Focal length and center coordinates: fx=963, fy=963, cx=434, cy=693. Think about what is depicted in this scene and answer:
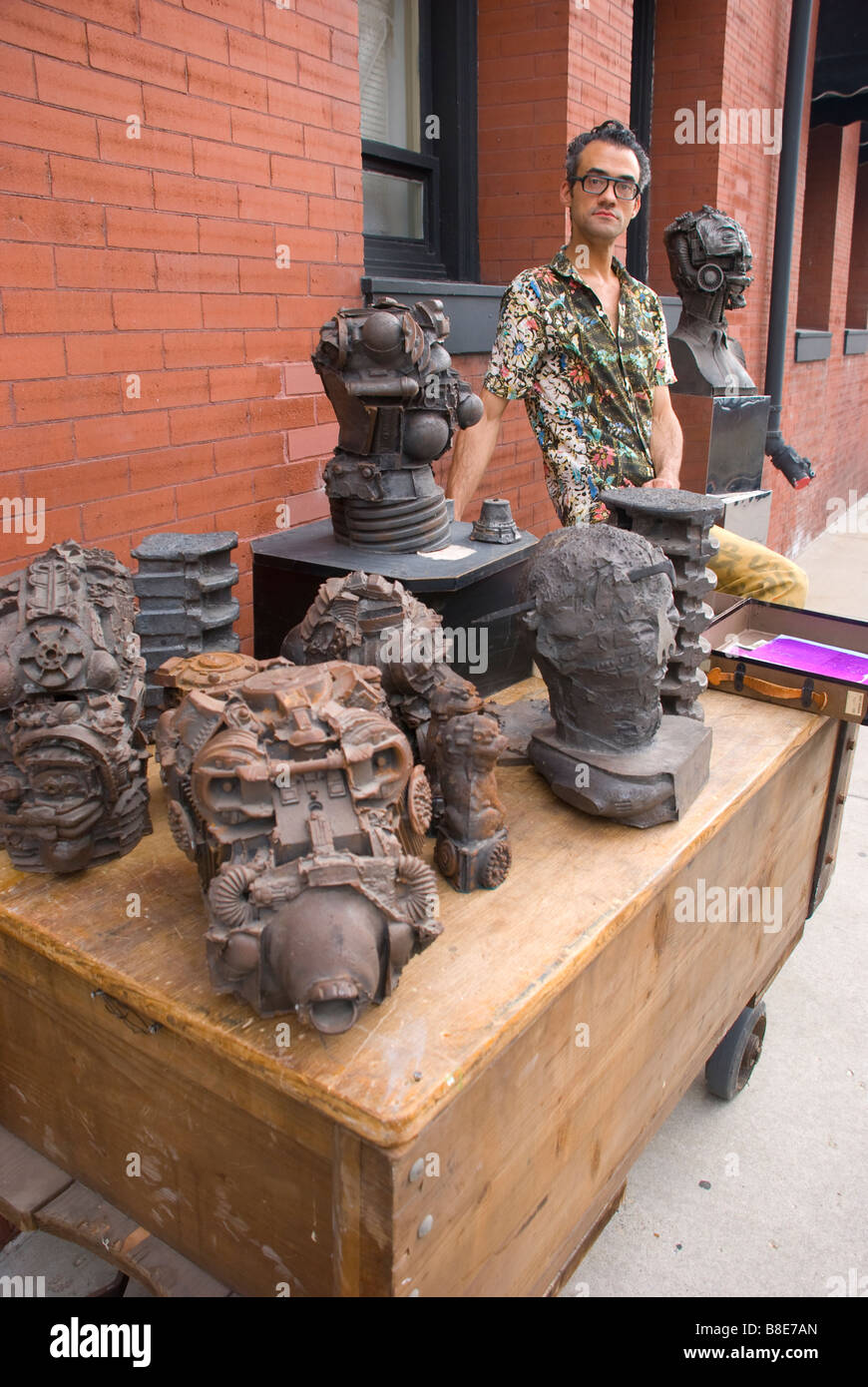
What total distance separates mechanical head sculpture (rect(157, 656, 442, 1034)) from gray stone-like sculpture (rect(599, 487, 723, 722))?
928mm

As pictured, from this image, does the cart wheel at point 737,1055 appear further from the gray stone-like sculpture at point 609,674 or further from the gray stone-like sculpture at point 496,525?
the gray stone-like sculpture at point 496,525

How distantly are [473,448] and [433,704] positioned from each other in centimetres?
128

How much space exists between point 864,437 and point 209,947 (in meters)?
12.5

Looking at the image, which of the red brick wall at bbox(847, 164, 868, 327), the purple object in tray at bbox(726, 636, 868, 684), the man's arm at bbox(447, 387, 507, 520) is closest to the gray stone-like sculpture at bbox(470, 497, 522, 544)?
the man's arm at bbox(447, 387, 507, 520)

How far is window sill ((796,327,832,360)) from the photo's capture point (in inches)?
298

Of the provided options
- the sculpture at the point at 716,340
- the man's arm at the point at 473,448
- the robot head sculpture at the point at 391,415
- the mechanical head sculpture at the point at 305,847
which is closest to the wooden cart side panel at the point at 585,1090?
the mechanical head sculpture at the point at 305,847

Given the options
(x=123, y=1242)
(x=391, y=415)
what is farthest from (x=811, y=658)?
(x=123, y=1242)

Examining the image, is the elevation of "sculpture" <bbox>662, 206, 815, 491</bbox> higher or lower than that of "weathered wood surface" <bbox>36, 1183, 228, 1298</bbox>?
higher

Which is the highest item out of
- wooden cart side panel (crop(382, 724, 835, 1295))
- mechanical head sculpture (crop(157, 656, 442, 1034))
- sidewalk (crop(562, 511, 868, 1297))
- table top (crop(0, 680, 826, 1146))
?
mechanical head sculpture (crop(157, 656, 442, 1034))

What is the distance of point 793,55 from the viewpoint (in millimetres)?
6406

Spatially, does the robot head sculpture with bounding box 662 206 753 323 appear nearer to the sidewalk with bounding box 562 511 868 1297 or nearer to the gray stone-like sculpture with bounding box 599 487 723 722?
the gray stone-like sculpture with bounding box 599 487 723 722

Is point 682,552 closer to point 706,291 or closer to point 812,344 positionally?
point 706,291

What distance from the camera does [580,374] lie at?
271 centimetres

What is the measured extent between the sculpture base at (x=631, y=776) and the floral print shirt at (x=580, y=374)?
1.10 meters
